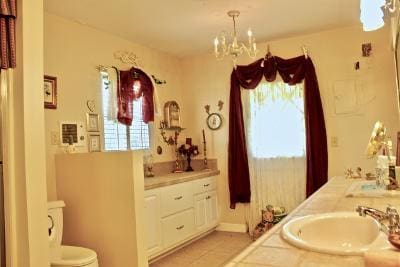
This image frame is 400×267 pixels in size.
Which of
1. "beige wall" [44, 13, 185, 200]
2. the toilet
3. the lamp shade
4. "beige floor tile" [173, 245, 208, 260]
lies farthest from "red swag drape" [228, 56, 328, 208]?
the toilet

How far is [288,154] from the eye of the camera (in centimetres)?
440

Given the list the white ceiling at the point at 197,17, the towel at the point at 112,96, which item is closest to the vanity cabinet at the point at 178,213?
the towel at the point at 112,96

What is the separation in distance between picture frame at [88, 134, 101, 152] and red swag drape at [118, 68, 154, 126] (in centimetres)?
35

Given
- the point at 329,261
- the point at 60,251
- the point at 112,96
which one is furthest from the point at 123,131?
the point at 329,261

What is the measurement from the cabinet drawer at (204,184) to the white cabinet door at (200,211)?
67 mm

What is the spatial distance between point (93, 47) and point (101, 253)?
79.9 inches

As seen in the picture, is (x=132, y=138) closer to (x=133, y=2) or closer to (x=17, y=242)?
(x=133, y=2)

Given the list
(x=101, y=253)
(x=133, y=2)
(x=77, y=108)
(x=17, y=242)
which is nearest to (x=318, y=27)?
(x=133, y=2)

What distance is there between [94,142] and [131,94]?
73 cm

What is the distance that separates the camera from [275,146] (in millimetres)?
4461

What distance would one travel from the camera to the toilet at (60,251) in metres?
2.54

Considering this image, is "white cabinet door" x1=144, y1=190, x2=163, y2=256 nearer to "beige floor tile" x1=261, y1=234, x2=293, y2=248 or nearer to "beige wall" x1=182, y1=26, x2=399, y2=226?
"beige wall" x1=182, y1=26, x2=399, y2=226

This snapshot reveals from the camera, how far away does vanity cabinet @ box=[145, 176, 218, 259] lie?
3.58 m

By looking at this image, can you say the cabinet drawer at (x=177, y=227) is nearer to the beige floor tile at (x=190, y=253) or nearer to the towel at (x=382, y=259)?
the beige floor tile at (x=190, y=253)
